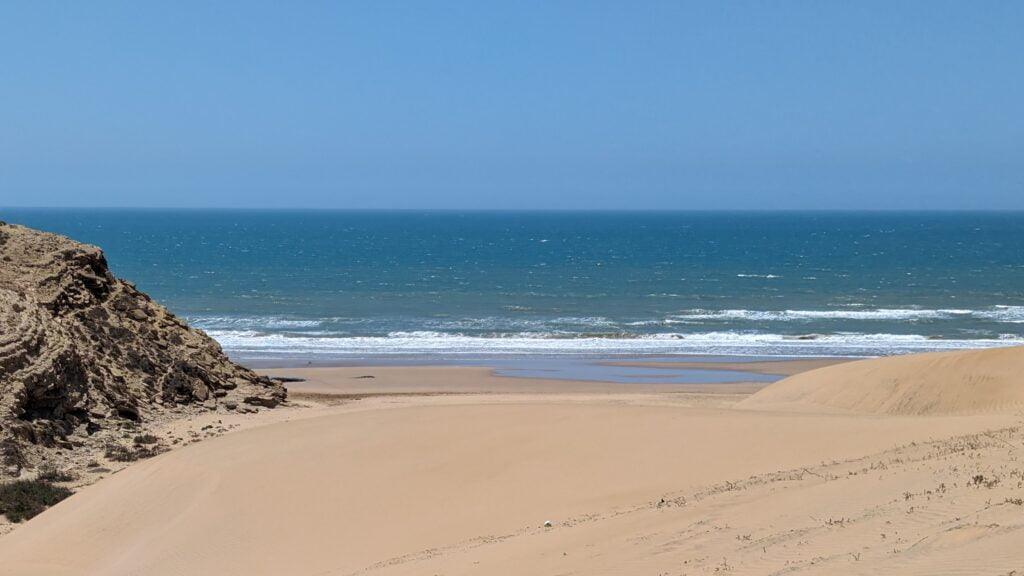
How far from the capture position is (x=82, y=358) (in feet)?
65.6

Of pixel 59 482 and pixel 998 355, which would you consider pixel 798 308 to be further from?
pixel 59 482

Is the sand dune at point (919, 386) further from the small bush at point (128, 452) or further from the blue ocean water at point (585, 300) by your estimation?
the blue ocean water at point (585, 300)

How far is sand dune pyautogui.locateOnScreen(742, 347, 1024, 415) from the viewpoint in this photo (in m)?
20.6

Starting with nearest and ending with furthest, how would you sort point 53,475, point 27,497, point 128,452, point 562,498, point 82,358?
point 562,498 < point 27,497 < point 53,475 < point 128,452 < point 82,358

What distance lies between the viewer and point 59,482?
16578 millimetres

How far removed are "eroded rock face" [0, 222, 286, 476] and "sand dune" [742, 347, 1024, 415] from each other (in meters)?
11.9

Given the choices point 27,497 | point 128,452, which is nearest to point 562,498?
point 27,497

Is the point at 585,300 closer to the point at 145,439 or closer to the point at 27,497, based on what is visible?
the point at 145,439

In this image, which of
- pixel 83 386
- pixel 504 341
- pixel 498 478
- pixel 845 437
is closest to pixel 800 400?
pixel 845 437

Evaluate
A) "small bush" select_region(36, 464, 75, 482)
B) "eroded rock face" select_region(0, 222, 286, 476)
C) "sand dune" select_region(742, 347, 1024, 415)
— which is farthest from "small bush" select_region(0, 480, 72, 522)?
"sand dune" select_region(742, 347, 1024, 415)

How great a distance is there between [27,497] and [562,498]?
25.1 feet

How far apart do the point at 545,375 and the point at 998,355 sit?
603 inches

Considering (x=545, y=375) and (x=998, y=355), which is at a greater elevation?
(x=998, y=355)

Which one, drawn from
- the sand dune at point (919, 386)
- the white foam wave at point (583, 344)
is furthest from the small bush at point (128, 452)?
the white foam wave at point (583, 344)
